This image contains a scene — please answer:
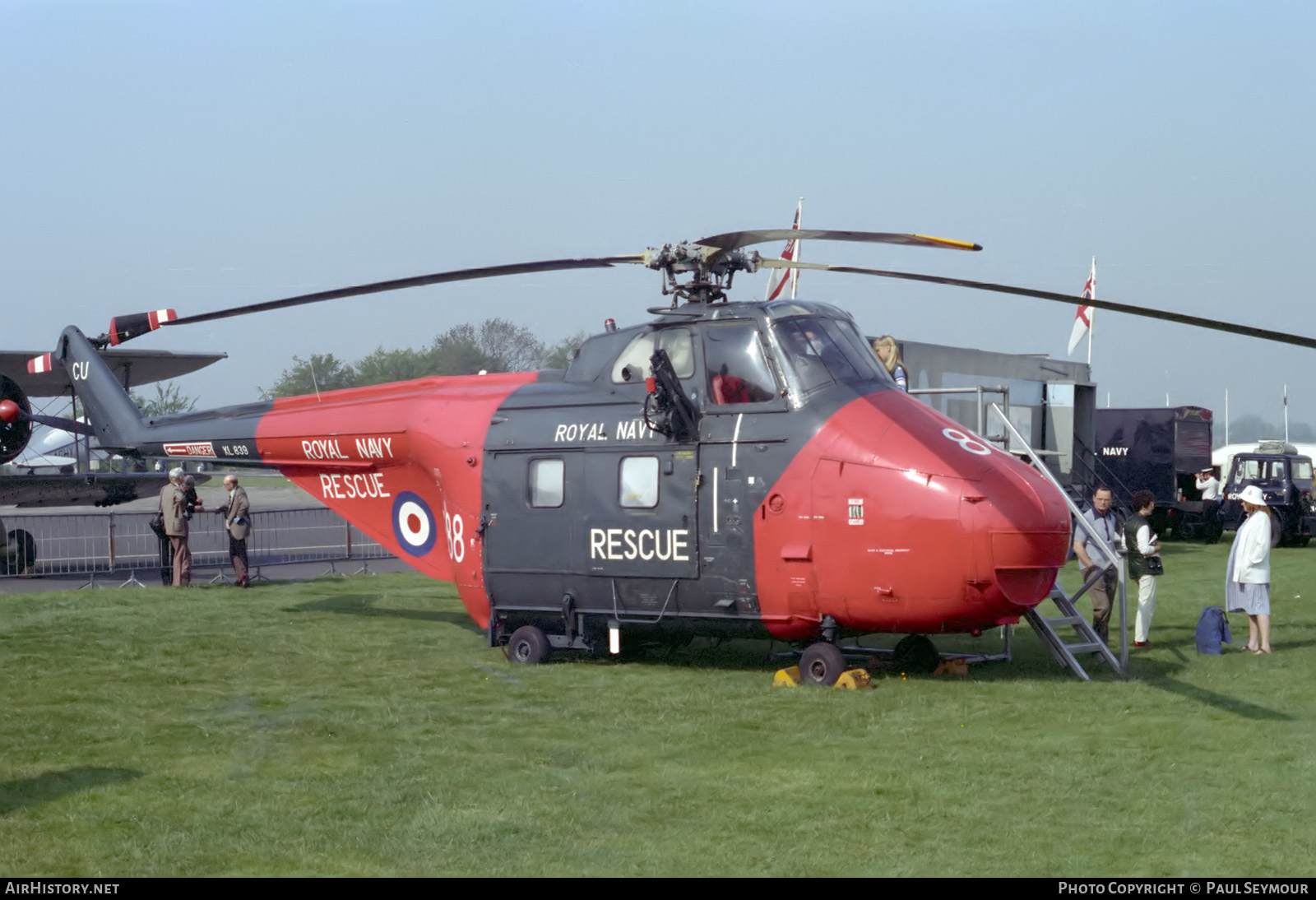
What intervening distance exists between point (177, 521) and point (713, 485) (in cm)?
1228

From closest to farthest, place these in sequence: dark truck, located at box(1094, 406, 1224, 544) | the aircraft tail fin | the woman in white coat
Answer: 1. the woman in white coat
2. the aircraft tail fin
3. dark truck, located at box(1094, 406, 1224, 544)

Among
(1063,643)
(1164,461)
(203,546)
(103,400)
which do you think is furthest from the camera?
(1164,461)

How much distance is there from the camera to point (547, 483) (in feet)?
41.7

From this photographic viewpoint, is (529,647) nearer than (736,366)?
No

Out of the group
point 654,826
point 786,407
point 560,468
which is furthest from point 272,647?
point 654,826

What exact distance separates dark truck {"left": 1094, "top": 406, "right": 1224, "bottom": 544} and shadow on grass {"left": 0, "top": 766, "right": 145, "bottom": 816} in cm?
2790

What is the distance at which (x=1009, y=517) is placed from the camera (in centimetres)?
1032

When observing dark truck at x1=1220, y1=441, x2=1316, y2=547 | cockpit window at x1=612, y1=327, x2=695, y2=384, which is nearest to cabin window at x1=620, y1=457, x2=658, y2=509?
cockpit window at x1=612, y1=327, x2=695, y2=384

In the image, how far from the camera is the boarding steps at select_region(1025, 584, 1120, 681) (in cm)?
1157

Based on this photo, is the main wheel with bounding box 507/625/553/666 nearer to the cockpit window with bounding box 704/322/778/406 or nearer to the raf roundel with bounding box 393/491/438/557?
the raf roundel with bounding box 393/491/438/557

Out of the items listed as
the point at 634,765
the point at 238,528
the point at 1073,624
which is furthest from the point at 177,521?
the point at 1073,624

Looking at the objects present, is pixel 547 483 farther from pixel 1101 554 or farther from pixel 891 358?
pixel 1101 554
